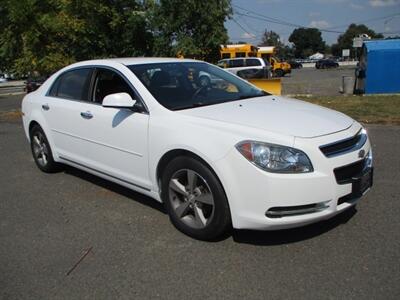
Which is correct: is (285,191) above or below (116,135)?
below

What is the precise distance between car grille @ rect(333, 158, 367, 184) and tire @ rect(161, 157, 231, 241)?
887 millimetres

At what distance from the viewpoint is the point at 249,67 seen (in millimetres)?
27062

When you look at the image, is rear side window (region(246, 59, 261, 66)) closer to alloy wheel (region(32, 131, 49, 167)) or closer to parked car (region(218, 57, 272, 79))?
parked car (region(218, 57, 272, 79))

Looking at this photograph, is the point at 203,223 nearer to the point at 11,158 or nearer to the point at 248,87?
the point at 248,87

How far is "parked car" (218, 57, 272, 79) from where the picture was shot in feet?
82.0

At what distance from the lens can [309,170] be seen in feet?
10.7

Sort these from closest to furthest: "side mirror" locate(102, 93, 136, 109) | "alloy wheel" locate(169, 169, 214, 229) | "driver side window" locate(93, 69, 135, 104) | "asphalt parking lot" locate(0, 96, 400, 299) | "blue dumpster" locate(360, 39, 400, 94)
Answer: "asphalt parking lot" locate(0, 96, 400, 299), "alloy wheel" locate(169, 169, 214, 229), "side mirror" locate(102, 93, 136, 109), "driver side window" locate(93, 69, 135, 104), "blue dumpster" locate(360, 39, 400, 94)

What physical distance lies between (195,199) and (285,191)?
→ 86 centimetres

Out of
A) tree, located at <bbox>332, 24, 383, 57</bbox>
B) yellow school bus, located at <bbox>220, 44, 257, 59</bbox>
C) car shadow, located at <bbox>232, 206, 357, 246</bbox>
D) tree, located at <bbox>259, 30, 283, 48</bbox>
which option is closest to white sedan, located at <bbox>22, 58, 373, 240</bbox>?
car shadow, located at <bbox>232, 206, 357, 246</bbox>

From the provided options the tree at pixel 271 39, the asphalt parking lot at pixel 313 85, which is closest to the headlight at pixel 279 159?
the asphalt parking lot at pixel 313 85

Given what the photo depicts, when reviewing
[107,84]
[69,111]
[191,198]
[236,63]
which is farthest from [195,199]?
[236,63]

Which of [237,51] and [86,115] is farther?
[237,51]

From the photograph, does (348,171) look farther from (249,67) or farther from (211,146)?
(249,67)

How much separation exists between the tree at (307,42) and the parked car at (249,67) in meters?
110
